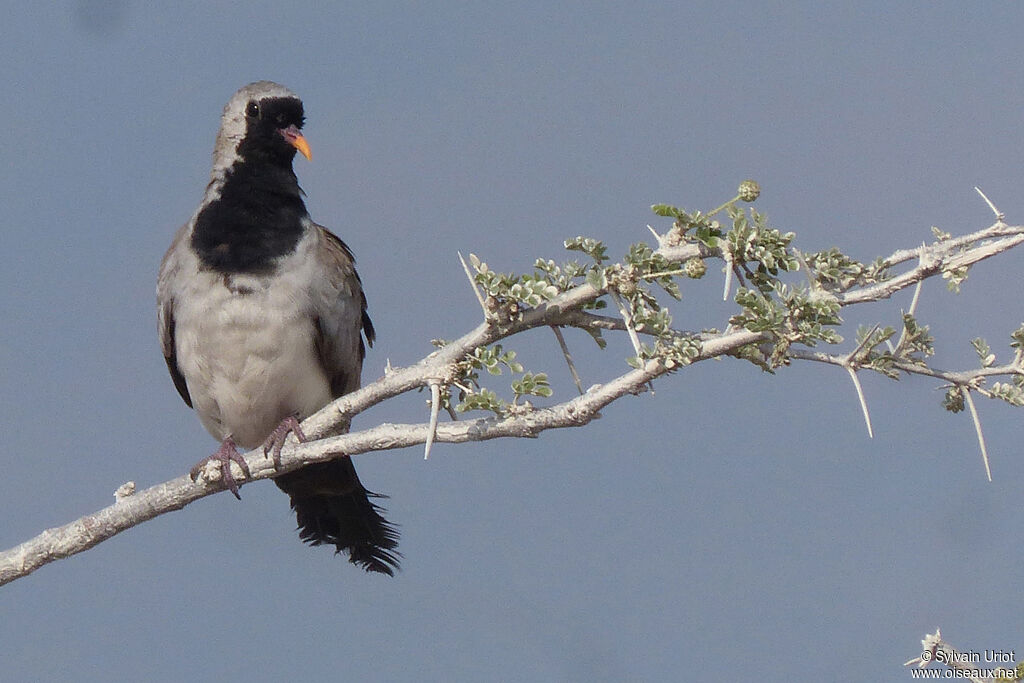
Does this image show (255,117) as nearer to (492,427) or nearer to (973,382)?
(492,427)

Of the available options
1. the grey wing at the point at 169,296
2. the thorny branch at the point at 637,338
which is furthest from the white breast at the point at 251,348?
the thorny branch at the point at 637,338

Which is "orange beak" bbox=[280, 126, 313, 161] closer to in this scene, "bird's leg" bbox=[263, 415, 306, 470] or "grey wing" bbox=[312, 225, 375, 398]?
"grey wing" bbox=[312, 225, 375, 398]

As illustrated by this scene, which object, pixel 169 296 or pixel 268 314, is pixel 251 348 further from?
pixel 169 296

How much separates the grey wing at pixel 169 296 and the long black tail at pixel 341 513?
0.93 m

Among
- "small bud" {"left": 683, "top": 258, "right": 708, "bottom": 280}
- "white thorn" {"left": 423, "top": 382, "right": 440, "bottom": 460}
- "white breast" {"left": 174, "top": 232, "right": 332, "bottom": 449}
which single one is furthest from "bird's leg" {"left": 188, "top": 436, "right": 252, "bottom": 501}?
"small bud" {"left": 683, "top": 258, "right": 708, "bottom": 280}

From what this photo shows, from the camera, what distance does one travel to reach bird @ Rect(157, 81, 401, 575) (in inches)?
245

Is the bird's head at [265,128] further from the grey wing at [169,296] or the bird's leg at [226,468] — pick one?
the bird's leg at [226,468]

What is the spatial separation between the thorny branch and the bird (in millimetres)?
1300

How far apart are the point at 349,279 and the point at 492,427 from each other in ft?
8.59

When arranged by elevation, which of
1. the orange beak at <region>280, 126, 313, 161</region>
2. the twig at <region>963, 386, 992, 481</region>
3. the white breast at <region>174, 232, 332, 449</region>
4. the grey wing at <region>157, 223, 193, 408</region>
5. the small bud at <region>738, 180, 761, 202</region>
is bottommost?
the twig at <region>963, 386, 992, 481</region>

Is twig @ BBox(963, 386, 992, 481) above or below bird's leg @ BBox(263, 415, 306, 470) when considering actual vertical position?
below

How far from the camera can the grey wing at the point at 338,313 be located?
6465 mm

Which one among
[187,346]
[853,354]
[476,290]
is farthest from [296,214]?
[853,354]

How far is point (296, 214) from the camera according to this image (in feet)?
21.4
